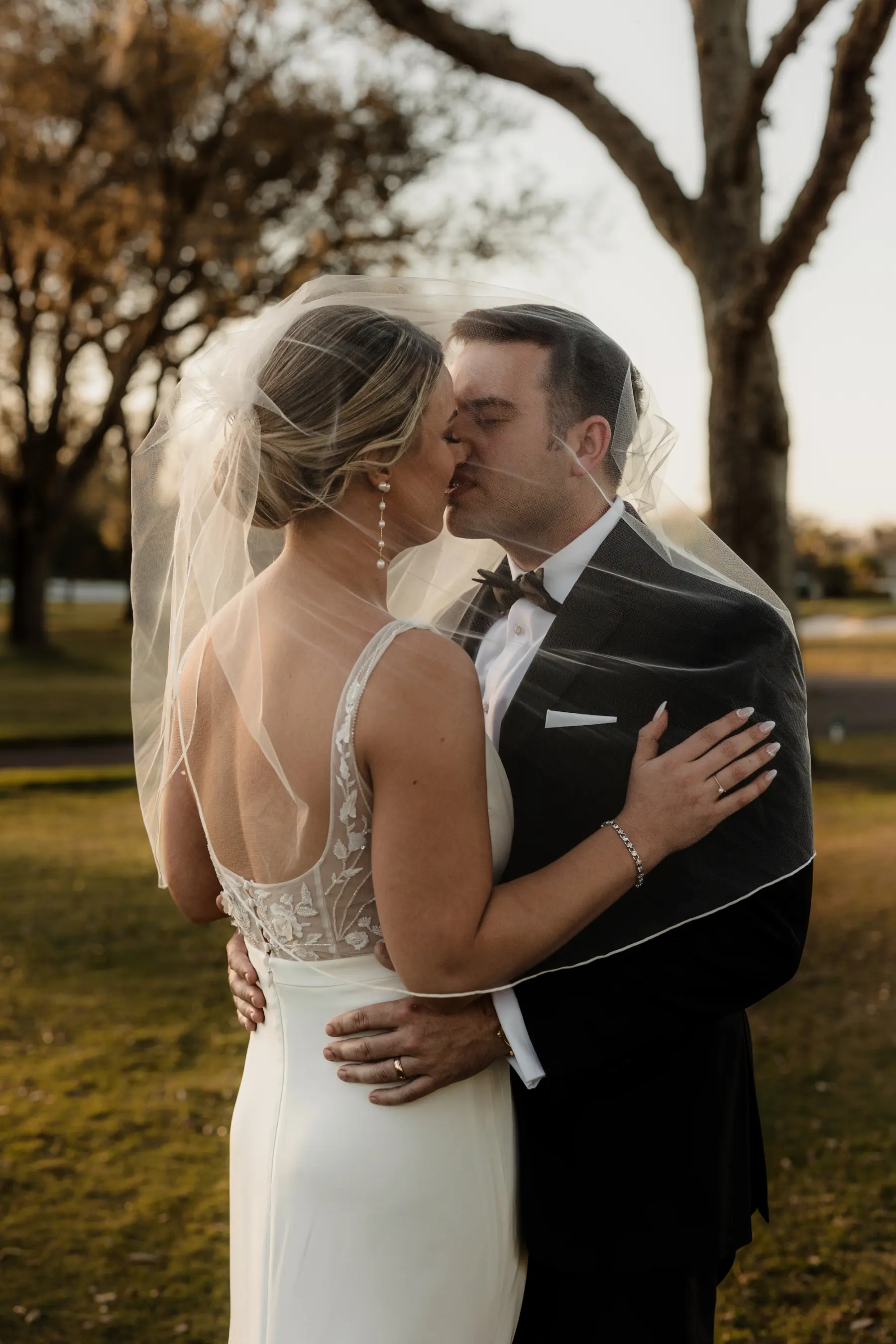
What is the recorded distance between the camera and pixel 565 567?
8.48ft

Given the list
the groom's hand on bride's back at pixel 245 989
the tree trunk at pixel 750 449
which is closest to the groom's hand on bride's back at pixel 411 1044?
the groom's hand on bride's back at pixel 245 989

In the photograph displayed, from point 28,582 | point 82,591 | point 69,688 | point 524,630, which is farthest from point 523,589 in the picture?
point 82,591

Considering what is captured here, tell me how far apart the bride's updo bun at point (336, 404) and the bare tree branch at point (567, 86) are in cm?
531

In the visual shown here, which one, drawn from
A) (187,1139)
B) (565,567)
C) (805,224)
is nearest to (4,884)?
(187,1139)

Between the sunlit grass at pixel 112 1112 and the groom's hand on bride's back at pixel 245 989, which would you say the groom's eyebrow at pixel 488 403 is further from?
the sunlit grass at pixel 112 1112

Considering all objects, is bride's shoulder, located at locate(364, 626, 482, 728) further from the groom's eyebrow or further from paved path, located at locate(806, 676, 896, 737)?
paved path, located at locate(806, 676, 896, 737)

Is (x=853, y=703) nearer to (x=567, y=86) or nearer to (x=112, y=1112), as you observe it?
(x=567, y=86)

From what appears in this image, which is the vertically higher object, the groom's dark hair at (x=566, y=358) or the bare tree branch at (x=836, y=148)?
the bare tree branch at (x=836, y=148)

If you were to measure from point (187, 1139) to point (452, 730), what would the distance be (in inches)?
143

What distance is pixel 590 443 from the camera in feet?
8.52

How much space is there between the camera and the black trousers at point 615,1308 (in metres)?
2.34

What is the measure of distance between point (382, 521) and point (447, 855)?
604mm

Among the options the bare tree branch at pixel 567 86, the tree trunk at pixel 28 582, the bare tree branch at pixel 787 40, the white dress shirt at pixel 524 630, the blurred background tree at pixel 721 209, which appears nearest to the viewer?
the white dress shirt at pixel 524 630

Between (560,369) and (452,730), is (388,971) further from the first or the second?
(560,369)
